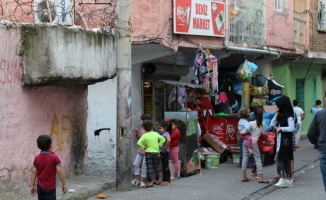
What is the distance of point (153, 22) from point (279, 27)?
23.4ft

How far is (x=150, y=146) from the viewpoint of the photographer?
40.7 feet

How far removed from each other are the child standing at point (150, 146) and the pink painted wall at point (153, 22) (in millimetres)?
2240

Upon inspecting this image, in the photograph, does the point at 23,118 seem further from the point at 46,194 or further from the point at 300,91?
the point at 300,91

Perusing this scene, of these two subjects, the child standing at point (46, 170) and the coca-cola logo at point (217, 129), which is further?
the coca-cola logo at point (217, 129)

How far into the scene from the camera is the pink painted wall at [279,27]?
756 inches

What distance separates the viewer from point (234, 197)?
37.7 ft

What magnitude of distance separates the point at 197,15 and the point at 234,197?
17.4ft

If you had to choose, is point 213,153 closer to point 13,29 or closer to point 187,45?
point 187,45

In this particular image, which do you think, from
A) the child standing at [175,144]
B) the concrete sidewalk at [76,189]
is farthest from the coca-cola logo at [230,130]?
the concrete sidewalk at [76,189]

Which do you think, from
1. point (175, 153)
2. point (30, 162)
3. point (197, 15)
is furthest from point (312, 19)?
point (30, 162)

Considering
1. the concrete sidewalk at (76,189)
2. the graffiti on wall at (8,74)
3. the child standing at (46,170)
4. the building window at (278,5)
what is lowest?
the concrete sidewalk at (76,189)

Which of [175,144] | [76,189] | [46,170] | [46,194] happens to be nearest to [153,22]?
[175,144]

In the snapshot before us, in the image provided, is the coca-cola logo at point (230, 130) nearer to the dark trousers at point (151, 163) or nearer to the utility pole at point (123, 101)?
the dark trousers at point (151, 163)

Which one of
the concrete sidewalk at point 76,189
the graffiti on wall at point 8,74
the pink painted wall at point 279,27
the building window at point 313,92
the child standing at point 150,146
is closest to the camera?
the graffiti on wall at point 8,74
